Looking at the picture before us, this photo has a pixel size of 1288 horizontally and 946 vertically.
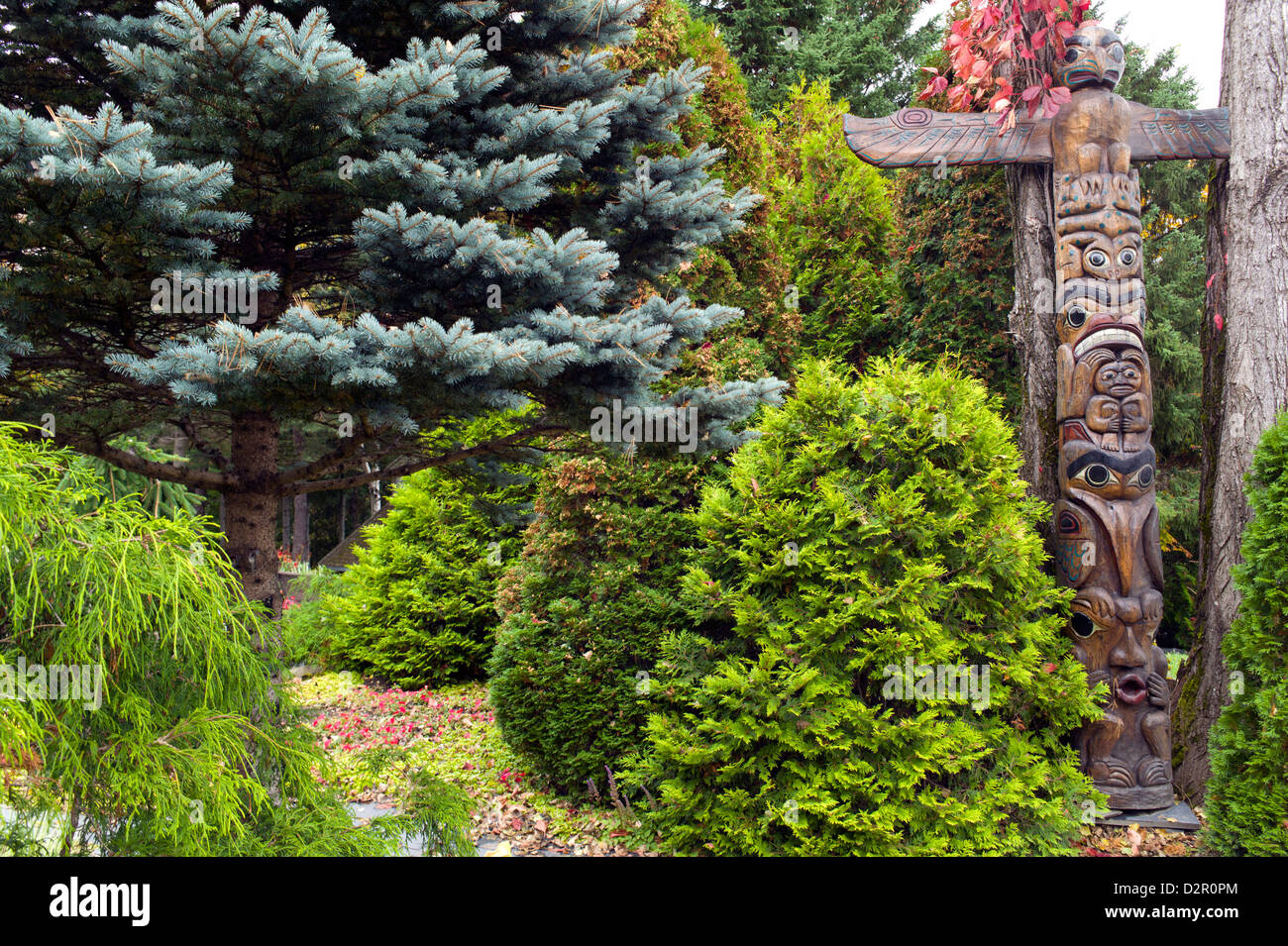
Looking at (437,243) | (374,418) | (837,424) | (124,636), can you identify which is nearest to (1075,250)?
(837,424)

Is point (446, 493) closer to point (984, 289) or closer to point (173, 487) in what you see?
point (173, 487)

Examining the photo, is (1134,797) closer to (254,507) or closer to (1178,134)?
(1178,134)

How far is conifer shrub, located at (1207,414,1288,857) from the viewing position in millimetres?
3836

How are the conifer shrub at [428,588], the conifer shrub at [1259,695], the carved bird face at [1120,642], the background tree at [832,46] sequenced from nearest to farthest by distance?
1. the conifer shrub at [1259,695]
2. the carved bird face at [1120,642]
3. the conifer shrub at [428,588]
4. the background tree at [832,46]

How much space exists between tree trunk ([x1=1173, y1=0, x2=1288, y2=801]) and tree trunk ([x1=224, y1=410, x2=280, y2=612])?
5.51 metres

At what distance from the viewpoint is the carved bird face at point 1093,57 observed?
474 cm

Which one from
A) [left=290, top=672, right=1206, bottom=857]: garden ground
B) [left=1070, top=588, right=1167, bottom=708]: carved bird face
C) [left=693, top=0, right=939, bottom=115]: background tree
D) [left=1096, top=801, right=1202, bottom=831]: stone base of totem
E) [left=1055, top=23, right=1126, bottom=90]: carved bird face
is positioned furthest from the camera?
[left=693, top=0, right=939, bottom=115]: background tree

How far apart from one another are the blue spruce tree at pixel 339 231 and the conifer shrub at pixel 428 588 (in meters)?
3.31

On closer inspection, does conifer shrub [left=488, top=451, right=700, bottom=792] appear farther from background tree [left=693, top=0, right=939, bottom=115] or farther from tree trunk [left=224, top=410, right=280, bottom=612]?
background tree [left=693, top=0, right=939, bottom=115]

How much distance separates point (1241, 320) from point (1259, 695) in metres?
2.41

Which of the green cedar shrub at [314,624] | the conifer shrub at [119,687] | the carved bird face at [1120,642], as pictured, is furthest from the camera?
the green cedar shrub at [314,624]

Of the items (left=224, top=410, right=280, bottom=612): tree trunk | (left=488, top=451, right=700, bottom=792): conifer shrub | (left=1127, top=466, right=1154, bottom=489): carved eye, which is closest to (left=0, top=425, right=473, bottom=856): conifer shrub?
(left=224, top=410, right=280, bottom=612): tree trunk

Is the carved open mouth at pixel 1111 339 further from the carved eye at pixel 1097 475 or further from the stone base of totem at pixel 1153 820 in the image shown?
the stone base of totem at pixel 1153 820

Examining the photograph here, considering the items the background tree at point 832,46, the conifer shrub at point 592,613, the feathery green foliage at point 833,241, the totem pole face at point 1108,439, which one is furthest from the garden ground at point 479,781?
the background tree at point 832,46
